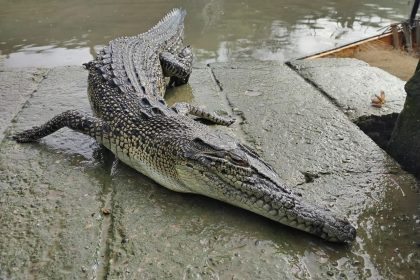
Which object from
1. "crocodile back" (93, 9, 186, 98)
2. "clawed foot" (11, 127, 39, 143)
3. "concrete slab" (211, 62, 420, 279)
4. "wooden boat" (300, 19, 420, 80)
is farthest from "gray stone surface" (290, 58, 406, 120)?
"clawed foot" (11, 127, 39, 143)

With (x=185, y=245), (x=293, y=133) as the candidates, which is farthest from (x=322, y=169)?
(x=185, y=245)

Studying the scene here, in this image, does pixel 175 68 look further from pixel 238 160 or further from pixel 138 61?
pixel 238 160

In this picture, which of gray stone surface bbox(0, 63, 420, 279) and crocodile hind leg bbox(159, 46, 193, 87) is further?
crocodile hind leg bbox(159, 46, 193, 87)

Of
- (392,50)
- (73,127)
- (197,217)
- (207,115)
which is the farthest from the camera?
(392,50)

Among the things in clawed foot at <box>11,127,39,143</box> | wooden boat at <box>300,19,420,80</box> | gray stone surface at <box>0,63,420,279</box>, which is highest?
clawed foot at <box>11,127,39,143</box>

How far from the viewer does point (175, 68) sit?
478 centimetres

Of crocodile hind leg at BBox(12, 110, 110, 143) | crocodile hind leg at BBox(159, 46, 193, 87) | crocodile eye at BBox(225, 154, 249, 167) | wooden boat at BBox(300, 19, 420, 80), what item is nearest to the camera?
crocodile eye at BBox(225, 154, 249, 167)

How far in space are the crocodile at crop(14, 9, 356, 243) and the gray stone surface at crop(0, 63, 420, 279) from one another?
12 centimetres

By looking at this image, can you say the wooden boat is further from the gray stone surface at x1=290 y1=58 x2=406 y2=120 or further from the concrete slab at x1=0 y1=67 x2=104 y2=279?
the concrete slab at x1=0 y1=67 x2=104 y2=279

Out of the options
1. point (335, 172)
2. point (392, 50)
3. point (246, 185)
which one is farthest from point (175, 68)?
point (392, 50)

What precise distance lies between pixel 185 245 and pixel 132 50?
2909mm

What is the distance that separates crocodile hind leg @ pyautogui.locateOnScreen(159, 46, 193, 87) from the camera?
4785 mm

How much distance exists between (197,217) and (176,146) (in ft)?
1.63

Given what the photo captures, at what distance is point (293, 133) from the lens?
11.6ft
